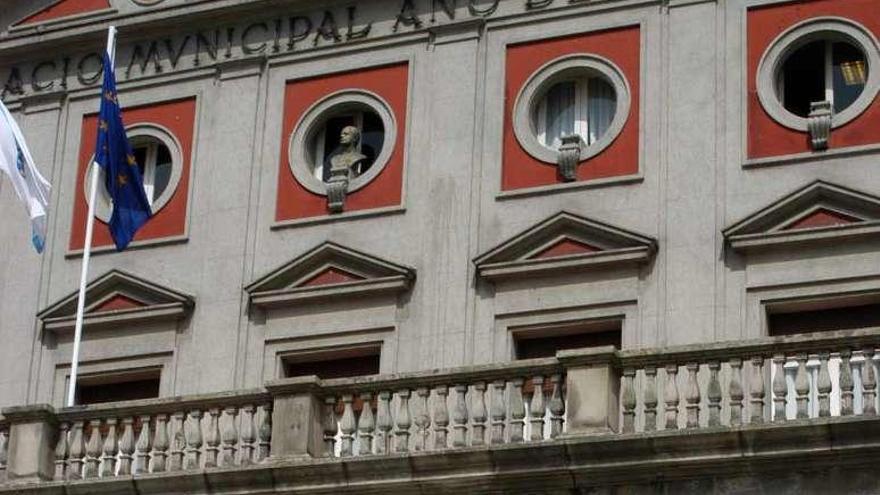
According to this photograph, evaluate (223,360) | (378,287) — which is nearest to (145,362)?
(223,360)

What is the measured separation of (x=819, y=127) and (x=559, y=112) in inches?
144

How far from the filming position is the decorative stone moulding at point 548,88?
98.0 feet

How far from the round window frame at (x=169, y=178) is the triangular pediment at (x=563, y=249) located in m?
5.00

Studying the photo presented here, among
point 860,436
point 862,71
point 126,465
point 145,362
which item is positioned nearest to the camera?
point 860,436

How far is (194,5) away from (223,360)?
5223mm

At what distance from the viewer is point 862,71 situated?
95.6ft

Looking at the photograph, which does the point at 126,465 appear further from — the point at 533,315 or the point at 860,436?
the point at 860,436

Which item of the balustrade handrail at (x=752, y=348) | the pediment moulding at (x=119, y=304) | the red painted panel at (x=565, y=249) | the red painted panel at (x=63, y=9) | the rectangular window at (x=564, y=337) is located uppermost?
the red painted panel at (x=63, y=9)

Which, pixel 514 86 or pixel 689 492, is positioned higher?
pixel 514 86

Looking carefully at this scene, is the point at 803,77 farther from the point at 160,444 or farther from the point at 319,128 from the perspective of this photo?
the point at 160,444

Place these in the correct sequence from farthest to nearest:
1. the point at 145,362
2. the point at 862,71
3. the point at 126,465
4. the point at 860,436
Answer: the point at 145,362 → the point at 862,71 → the point at 126,465 → the point at 860,436

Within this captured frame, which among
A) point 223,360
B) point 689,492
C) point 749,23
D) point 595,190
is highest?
point 749,23

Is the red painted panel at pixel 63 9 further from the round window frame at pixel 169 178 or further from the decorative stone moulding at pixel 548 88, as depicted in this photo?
the decorative stone moulding at pixel 548 88

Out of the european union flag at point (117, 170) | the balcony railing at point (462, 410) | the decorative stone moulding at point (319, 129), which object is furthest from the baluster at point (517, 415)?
the european union flag at point (117, 170)
